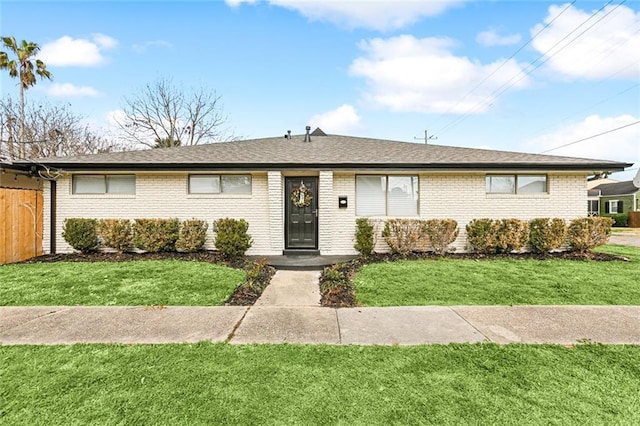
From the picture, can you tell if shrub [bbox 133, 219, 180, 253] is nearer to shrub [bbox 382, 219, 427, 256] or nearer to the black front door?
the black front door

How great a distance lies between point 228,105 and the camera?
896 inches

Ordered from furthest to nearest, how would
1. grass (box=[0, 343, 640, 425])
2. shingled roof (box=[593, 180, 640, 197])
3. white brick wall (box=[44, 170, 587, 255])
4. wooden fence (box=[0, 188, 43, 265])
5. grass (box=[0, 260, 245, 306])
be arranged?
shingled roof (box=[593, 180, 640, 197]), white brick wall (box=[44, 170, 587, 255]), wooden fence (box=[0, 188, 43, 265]), grass (box=[0, 260, 245, 306]), grass (box=[0, 343, 640, 425])

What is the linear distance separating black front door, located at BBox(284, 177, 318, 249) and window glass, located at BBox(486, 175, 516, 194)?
5113 millimetres

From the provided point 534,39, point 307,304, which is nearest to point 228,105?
point 534,39

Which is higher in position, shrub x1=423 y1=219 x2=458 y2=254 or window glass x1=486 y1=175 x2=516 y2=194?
window glass x1=486 y1=175 x2=516 y2=194

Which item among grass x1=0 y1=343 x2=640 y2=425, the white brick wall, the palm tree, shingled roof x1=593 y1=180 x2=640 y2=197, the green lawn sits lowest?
grass x1=0 y1=343 x2=640 y2=425


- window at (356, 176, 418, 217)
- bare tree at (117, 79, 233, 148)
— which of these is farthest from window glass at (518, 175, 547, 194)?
bare tree at (117, 79, 233, 148)

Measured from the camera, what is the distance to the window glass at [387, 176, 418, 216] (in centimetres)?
887

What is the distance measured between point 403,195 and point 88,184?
9.10 metres

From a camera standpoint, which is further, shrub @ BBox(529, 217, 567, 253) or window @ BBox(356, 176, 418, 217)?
window @ BBox(356, 176, 418, 217)

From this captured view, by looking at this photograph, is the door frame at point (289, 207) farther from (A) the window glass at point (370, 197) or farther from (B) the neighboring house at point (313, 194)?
(A) the window glass at point (370, 197)

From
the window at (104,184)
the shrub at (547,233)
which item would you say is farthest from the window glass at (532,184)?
the window at (104,184)

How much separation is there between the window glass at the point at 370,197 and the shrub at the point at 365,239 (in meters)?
0.75

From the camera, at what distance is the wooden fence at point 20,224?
7320 millimetres
